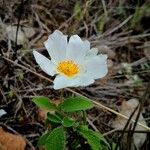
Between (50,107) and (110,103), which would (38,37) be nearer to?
(110,103)

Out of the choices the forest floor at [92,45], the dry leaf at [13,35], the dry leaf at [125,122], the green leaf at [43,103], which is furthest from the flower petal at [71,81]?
the dry leaf at [13,35]

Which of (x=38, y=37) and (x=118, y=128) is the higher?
Answer: (x=38, y=37)

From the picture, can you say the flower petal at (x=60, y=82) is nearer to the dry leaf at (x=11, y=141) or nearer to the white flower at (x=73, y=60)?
the white flower at (x=73, y=60)

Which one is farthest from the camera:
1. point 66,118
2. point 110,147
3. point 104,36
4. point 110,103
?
point 104,36

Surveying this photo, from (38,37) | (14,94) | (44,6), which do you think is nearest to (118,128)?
(14,94)

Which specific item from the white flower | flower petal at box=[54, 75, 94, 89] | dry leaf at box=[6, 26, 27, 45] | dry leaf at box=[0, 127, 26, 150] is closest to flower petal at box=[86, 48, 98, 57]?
the white flower

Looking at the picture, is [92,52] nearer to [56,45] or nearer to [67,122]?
[56,45]

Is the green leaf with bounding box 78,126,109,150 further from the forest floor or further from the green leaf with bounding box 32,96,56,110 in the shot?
the forest floor
